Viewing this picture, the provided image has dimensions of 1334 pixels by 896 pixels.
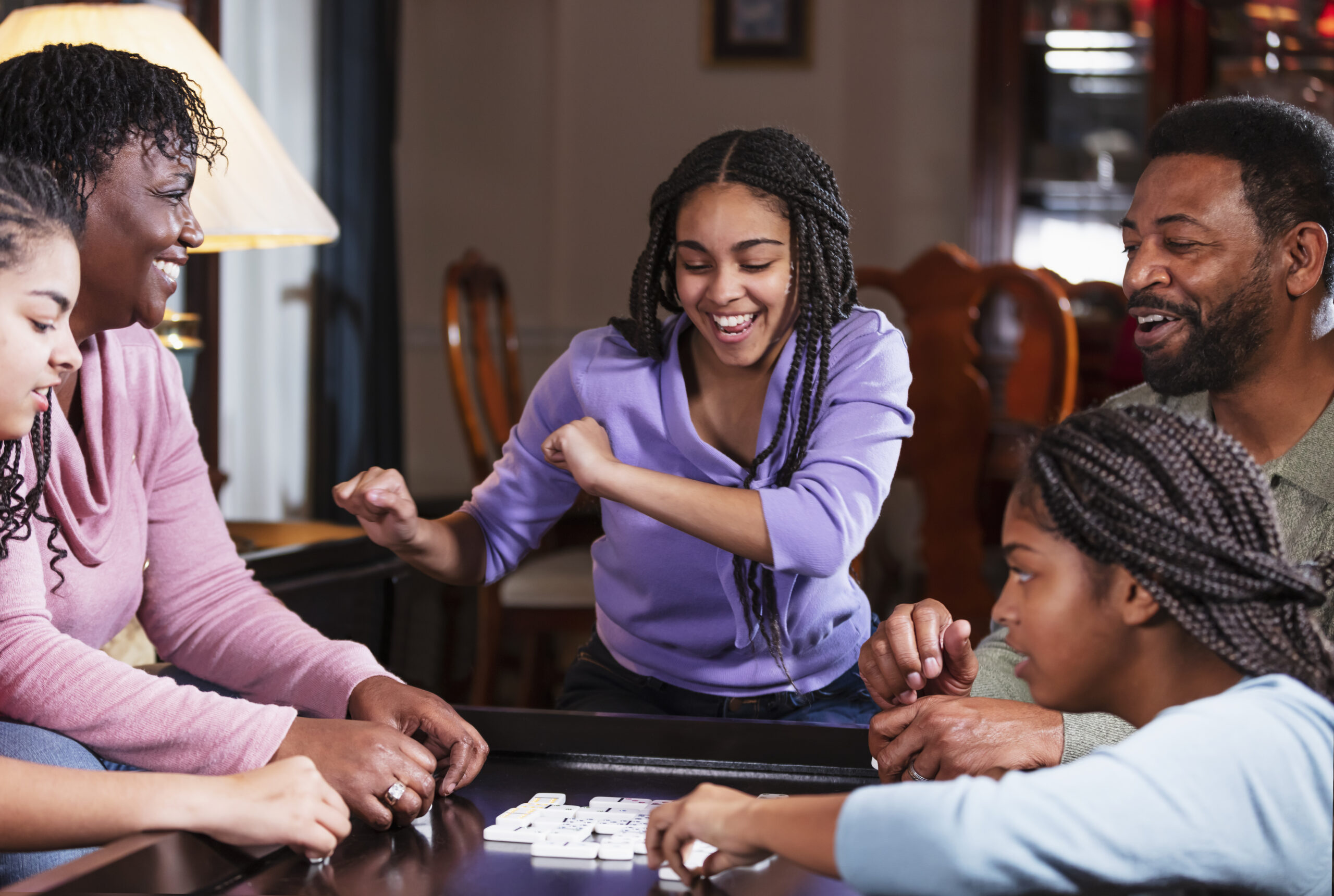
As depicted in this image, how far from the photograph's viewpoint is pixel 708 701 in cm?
149

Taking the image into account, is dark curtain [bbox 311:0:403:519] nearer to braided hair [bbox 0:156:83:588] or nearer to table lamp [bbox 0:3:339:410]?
table lamp [bbox 0:3:339:410]

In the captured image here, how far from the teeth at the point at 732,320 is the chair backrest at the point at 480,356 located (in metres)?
1.51

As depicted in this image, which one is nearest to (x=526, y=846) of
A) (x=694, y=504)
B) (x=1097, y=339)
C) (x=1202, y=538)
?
(x=694, y=504)

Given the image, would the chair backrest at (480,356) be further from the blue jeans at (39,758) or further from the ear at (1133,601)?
the ear at (1133,601)

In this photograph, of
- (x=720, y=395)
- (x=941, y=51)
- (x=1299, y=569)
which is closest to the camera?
(x=1299, y=569)

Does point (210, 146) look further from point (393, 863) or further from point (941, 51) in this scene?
point (941, 51)

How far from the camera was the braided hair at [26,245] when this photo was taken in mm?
977

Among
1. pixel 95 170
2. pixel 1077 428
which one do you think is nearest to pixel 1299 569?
pixel 1077 428

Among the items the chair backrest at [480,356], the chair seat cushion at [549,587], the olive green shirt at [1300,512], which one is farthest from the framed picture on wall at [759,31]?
the olive green shirt at [1300,512]

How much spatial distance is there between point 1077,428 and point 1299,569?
0.55ft

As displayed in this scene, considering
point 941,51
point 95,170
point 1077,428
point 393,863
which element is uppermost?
point 941,51

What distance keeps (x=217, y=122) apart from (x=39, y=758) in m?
1.12

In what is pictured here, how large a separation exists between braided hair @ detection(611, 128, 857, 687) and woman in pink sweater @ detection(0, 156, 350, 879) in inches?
24.1

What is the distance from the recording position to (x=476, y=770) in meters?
1.11
